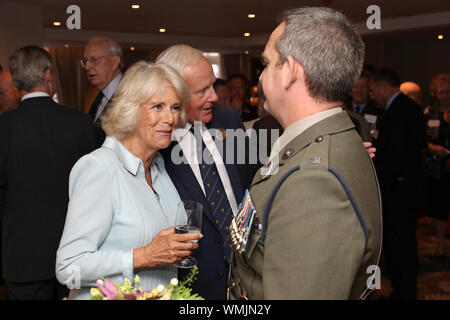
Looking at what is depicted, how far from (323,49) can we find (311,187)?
13.7 inches

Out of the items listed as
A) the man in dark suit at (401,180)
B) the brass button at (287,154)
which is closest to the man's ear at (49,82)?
the brass button at (287,154)

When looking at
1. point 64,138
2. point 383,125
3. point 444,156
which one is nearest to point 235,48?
point 444,156

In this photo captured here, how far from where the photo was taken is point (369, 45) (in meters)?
12.0

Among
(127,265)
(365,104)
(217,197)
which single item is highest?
(365,104)

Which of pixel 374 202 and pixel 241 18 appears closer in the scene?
pixel 374 202

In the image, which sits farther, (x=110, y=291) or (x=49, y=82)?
(x=49, y=82)

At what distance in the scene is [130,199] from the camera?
1.62m

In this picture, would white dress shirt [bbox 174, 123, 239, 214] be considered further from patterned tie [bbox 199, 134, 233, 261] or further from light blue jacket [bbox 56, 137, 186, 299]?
light blue jacket [bbox 56, 137, 186, 299]

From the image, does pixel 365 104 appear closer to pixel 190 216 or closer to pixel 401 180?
pixel 401 180

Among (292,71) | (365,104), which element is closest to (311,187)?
(292,71)

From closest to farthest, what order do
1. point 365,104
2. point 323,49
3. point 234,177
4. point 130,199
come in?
point 323,49 → point 130,199 → point 234,177 → point 365,104

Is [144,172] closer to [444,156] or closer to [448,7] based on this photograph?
[444,156]

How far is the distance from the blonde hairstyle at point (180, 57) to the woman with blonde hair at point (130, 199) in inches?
8.6
